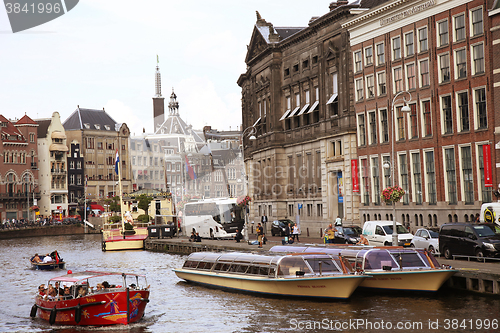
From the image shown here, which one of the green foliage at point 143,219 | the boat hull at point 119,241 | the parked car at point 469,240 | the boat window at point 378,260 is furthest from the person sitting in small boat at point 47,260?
the green foliage at point 143,219

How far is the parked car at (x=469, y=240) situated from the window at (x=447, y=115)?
18191 mm

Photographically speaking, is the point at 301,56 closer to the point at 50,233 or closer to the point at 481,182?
the point at 481,182

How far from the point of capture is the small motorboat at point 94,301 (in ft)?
93.3

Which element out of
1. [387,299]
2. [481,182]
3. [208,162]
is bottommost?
[387,299]

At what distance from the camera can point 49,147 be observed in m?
162

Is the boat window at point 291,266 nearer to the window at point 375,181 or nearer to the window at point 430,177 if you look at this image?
the window at point 430,177

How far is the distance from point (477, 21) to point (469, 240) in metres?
22.1

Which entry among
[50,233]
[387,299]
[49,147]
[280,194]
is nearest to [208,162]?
[49,147]

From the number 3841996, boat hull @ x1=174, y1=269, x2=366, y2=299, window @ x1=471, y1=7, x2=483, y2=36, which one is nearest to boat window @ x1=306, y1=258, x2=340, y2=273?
boat hull @ x1=174, y1=269, x2=366, y2=299

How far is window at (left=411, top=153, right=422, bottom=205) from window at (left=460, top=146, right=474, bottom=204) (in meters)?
5.80

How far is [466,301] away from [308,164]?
161ft

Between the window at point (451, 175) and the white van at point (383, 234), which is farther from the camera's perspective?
the window at point (451, 175)

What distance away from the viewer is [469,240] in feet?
124

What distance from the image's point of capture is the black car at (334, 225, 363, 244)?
53.5 meters
